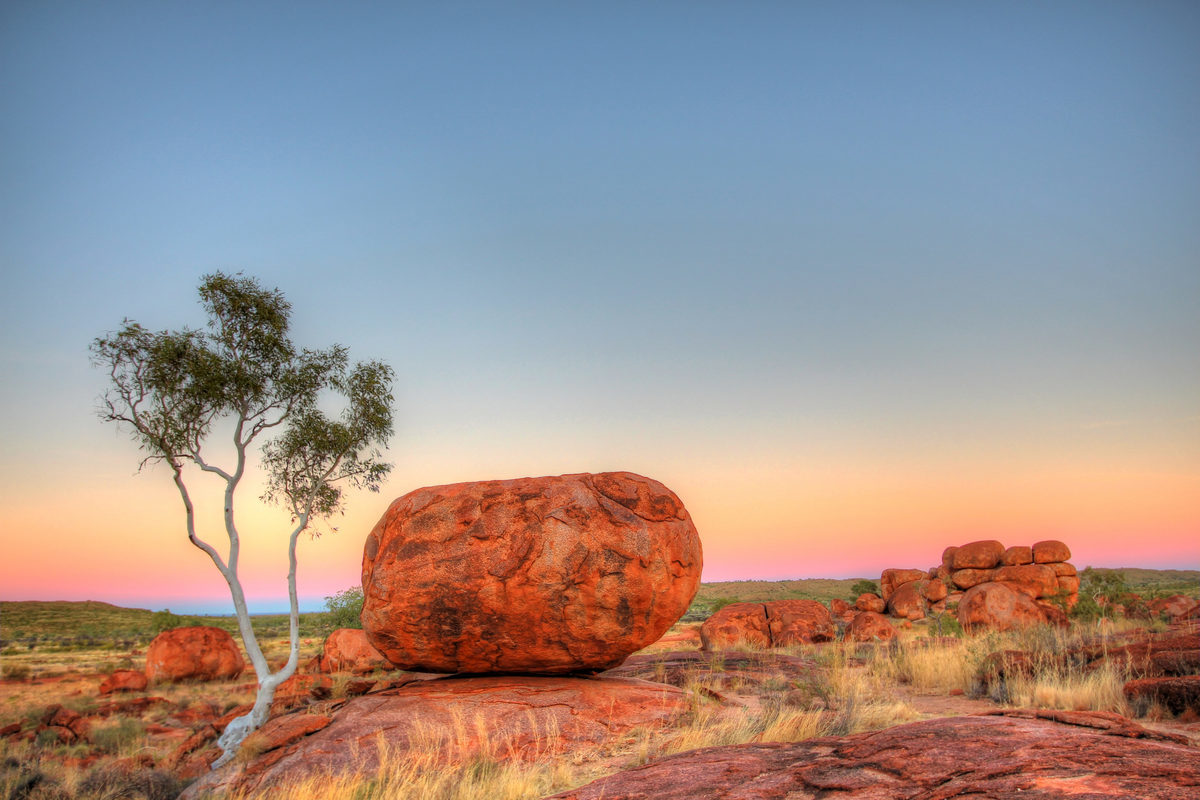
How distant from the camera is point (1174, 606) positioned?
98.2 feet

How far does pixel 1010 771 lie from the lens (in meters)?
3.81

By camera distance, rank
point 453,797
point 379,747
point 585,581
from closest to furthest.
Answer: point 453,797 → point 379,747 → point 585,581

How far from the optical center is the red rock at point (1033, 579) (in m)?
33.5

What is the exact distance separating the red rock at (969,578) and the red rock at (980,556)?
29 centimetres

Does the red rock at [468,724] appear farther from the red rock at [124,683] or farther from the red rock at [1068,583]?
the red rock at [1068,583]

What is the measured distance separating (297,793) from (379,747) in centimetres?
133

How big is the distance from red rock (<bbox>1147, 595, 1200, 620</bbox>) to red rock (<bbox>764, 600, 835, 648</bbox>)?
1442 cm

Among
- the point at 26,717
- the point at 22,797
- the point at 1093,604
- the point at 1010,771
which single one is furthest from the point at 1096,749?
the point at 1093,604

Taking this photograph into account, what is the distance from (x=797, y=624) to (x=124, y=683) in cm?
2127

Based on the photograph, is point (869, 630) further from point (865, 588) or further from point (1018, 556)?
point (865, 588)

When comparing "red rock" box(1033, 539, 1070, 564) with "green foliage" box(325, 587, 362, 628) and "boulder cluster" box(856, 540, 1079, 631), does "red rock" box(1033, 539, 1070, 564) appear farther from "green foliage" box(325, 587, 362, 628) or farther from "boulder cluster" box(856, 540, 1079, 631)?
"green foliage" box(325, 587, 362, 628)

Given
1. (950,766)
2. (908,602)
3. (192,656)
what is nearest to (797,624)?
(908,602)

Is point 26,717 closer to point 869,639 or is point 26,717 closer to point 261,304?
point 261,304

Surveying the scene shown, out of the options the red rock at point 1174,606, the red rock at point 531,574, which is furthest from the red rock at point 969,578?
the red rock at point 531,574
